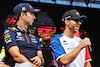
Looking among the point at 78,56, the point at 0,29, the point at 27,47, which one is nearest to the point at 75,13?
the point at 78,56

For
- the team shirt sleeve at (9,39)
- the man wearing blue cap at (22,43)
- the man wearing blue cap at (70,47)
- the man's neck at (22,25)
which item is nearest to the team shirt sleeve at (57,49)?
the man wearing blue cap at (70,47)

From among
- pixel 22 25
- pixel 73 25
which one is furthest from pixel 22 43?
pixel 73 25

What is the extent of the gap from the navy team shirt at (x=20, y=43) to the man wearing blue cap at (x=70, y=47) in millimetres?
330

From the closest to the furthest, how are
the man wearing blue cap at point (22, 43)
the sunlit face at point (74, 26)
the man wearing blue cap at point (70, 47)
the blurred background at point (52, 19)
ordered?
the man wearing blue cap at point (22, 43)
the man wearing blue cap at point (70, 47)
the sunlit face at point (74, 26)
the blurred background at point (52, 19)

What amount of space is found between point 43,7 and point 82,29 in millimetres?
1438

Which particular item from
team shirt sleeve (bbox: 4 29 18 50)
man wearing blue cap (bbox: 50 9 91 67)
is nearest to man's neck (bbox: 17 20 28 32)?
team shirt sleeve (bbox: 4 29 18 50)

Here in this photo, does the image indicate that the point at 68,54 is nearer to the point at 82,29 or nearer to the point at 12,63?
the point at 12,63

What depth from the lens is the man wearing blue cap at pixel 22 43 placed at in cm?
192

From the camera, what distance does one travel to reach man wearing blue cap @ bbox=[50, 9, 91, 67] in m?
2.18

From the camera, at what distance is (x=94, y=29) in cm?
563

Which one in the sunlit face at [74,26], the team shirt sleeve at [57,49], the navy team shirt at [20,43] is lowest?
the team shirt sleeve at [57,49]

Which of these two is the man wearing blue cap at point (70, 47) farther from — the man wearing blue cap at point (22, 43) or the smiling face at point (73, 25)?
the man wearing blue cap at point (22, 43)

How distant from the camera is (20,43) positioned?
2035 millimetres

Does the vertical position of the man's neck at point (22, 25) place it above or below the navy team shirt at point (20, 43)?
above
